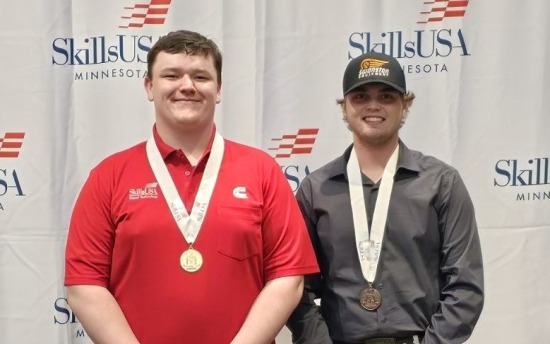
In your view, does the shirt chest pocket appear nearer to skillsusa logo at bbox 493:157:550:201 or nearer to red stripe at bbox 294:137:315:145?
red stripe at bbox 294:137:315:145

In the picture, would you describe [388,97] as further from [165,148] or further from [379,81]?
[165,148]

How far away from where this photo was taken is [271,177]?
1.71 m

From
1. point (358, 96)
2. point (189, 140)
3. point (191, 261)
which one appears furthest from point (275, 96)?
point (191, 261)

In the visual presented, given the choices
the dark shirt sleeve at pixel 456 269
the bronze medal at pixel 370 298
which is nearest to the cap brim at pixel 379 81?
the dark shirt sleeve at pixel 456 269

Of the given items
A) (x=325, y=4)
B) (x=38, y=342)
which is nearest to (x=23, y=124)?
(x=38, y=342)

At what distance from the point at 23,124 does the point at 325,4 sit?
4.47 ft

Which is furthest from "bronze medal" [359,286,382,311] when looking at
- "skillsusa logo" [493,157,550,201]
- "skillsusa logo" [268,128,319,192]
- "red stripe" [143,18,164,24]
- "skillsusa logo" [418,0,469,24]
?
"red stripe" [143,18,164,24]

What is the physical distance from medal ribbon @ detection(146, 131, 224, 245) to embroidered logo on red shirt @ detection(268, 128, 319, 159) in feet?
3.23

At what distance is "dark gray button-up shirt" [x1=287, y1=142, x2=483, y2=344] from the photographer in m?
1.70

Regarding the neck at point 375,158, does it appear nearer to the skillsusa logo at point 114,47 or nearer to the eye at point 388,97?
the eye at point 388,97

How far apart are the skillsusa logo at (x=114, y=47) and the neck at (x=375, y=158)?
4.12 ft

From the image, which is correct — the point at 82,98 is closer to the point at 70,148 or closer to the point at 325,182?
the point at 70,148

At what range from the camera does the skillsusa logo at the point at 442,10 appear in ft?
8.80

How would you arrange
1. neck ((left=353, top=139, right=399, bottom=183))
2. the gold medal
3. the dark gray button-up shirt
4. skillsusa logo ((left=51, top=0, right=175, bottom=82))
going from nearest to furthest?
the gold medal → the dark gray button-up shirt → neck ((left=353, top=139, right=399, bottom=183)) → skillsusa logo ((left=51, top=0, right=175, bottom=82))
